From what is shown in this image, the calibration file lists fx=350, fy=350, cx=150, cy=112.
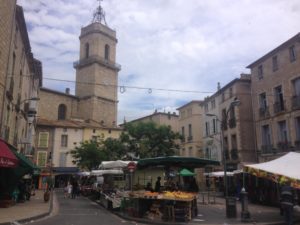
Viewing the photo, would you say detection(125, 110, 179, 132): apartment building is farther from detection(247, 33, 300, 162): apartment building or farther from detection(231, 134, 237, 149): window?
detection(247, 33, 300, 162): apartment building

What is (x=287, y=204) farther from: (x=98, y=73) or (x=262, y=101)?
(x=98, y=73)

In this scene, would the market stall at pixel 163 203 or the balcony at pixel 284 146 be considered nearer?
the market stall at pixel 163 203

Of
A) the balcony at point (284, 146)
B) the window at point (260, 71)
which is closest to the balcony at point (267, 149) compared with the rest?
the balcony at point (284, 146)

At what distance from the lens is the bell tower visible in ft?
197

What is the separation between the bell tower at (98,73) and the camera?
2366 inches

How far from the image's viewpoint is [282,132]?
28.3 meters

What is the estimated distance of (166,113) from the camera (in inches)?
2479

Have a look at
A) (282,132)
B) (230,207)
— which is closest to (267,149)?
(282,132)

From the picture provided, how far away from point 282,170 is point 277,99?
1577 cm

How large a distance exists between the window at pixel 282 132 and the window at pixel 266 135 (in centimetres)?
181

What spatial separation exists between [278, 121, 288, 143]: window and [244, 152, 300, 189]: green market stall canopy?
12128 mm

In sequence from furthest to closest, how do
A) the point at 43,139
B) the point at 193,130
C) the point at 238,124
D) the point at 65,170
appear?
the point at 65,170 < the point at 43,139 < the point at 193,130 < the point at 238,124

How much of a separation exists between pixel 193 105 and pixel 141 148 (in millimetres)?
14812

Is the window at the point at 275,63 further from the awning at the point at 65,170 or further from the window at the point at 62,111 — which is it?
the window at the point at 62,111
